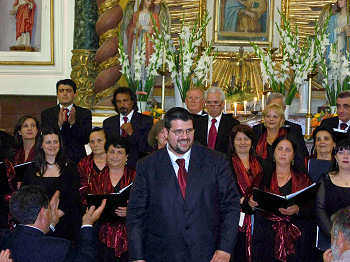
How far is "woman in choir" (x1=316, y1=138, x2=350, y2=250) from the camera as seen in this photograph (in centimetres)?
446

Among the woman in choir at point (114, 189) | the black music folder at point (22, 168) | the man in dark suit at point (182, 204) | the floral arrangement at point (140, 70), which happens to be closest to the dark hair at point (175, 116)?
the man in dark suit at point (182, 204)

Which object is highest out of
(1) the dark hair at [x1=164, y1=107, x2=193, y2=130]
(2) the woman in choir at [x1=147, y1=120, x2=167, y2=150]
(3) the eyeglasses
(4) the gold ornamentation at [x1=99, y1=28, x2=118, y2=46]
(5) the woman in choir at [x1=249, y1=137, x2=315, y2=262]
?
(4) the gold ornamentation at [x1=99, y1=28, x2=118, y2=46]

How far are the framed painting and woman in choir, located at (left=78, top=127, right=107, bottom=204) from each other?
423cm

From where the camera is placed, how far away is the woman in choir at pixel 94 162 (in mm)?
5002

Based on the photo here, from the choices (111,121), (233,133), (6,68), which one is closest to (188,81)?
(111,121)

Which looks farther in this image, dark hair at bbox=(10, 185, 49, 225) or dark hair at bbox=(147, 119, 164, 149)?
dark hair at bbox=(147, 119, 164, 149)

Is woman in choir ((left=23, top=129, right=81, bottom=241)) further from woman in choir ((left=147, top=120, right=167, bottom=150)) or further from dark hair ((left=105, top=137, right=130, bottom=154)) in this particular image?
woman in choir ((left=147, top=120, right=167, bottom=150))

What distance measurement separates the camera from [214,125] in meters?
5.91

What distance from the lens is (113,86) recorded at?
828cm

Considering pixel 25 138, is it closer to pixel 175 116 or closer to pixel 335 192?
pixel 175 116

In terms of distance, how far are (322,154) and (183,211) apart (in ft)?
7.02

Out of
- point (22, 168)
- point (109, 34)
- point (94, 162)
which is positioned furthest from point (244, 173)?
point (109, 34)

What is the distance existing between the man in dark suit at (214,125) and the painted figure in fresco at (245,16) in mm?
3562

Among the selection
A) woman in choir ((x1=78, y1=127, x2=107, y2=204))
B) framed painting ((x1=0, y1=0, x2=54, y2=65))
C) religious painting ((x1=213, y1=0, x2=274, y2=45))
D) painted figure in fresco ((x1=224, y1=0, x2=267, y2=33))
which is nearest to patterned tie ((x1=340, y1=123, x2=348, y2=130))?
woman in choir ((x1=78, y1=127, x2=107, y2=204))
